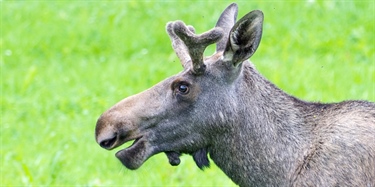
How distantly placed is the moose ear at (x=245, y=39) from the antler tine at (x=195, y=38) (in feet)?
0.31

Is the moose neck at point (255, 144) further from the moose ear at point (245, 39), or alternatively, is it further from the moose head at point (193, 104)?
the moose ear at point (245, 39)

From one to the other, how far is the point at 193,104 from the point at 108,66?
7734 mm

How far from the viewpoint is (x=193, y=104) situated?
6.69 m

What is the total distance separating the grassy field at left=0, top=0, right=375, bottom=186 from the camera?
1007 centimetres

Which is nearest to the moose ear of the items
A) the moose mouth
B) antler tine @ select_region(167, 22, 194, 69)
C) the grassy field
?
antler tine @ select_region(167, 22, 194, 69)

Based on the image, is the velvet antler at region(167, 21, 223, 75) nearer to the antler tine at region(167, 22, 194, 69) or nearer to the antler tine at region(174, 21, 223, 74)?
the antler tine at region(174, 21, 223, 74)

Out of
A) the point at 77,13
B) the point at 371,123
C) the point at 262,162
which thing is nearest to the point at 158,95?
the point at 262,162

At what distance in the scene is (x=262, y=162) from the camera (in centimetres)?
675

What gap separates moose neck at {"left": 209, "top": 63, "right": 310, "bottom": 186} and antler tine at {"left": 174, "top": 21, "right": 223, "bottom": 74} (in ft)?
1.11

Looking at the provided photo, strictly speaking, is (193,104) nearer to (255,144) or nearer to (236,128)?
(236,128)

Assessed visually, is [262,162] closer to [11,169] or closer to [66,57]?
[11,169]

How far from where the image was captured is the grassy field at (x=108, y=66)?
10070 millimetres

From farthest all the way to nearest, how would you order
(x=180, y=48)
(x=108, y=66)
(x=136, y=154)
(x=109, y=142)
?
(x=108, y=66), (x=180, y=48), (x=136, y=154), (x=109, y=142)

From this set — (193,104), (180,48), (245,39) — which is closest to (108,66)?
(180,48)
